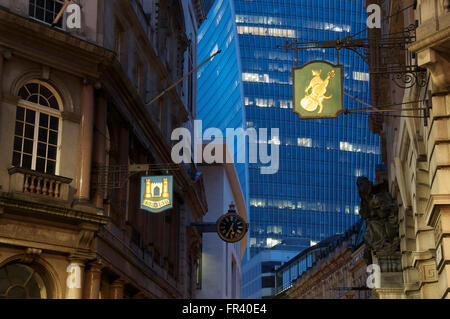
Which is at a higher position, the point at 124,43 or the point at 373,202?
the point at 124,43

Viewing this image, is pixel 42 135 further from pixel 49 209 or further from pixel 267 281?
pixel 267 281

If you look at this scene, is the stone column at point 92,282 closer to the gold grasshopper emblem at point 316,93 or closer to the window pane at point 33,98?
the window pane at point 33,98

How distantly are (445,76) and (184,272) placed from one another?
3276 cm

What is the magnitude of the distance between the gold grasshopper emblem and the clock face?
22.1m

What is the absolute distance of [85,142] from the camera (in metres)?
28.4

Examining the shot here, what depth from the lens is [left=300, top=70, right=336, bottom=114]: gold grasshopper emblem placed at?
1936 centimetres

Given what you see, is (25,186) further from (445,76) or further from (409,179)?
(445,76)

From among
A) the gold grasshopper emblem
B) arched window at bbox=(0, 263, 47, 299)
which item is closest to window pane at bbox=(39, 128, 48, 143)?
arched window at bbox=(0, 263, 47, 299)

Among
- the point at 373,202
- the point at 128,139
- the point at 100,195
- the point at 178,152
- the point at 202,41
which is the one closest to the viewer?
the point at 100,195

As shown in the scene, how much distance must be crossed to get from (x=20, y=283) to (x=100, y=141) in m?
6.68

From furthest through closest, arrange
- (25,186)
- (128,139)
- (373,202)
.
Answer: (128,139)
(373,202)
(25,186)

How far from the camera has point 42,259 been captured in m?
26.2

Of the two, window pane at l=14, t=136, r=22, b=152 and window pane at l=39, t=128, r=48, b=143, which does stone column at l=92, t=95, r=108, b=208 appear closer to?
window pane at l=39, t=128, r=48, b=143
